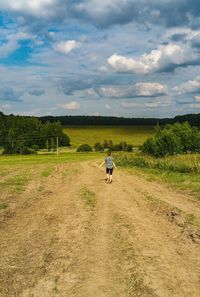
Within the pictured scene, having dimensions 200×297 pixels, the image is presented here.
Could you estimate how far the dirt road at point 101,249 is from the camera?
841 cm

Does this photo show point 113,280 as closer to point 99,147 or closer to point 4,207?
point 4,207

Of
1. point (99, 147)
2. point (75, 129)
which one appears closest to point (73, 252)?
point (99, 147)

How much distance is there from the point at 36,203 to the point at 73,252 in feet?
32.5

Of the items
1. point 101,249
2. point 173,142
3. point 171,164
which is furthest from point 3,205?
point 173,142

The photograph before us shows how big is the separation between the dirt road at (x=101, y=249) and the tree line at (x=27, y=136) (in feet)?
367

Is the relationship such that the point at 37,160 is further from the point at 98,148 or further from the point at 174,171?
the point at 98,148

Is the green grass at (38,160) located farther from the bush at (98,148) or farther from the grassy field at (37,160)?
the bush at (98,148)

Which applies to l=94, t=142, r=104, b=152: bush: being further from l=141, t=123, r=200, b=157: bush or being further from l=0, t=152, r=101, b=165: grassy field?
l=141, t=123, r=200, b=157: bush

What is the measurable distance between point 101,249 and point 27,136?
13196cm

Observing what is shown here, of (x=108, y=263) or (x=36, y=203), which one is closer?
(x=108, y=263)

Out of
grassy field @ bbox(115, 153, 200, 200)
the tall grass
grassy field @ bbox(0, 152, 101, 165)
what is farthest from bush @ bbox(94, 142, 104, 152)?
the tall grass

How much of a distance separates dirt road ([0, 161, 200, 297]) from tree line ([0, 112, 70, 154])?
111906 millimetres

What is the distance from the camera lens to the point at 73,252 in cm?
1088

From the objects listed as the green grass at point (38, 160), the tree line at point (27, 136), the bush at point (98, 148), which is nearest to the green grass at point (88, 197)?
the green grass at point (38, 160)
